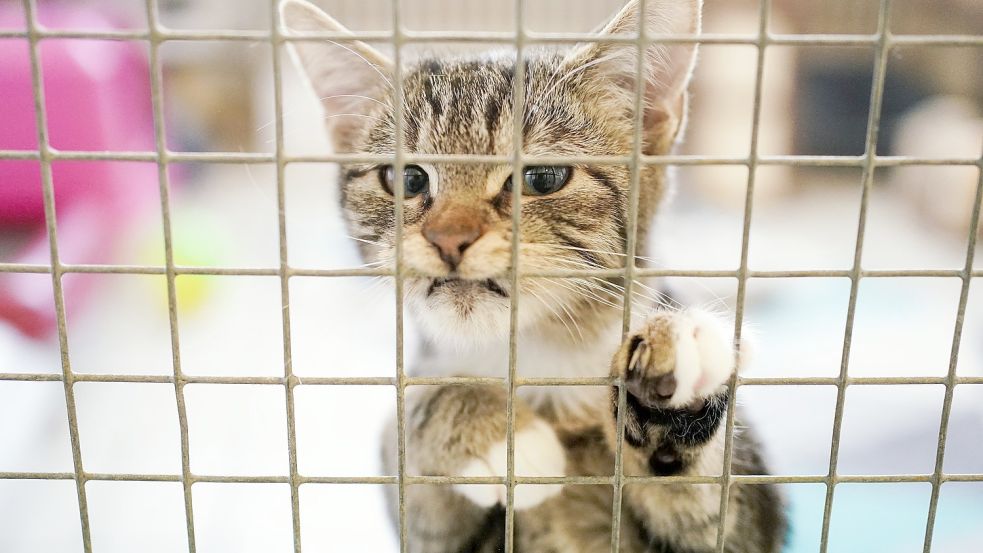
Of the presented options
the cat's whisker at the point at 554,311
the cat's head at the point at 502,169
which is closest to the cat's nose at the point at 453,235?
the cat's head at the point at 502,169

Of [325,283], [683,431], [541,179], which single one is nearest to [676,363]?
[683,431]

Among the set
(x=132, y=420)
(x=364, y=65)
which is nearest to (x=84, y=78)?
(x=132, y=420)

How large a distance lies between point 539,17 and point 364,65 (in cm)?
209

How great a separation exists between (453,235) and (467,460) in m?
0.37

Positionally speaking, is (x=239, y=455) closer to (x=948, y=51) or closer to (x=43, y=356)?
(x=43, y=356)

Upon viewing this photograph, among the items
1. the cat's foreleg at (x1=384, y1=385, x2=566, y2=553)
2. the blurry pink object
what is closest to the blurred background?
the blurry pink object

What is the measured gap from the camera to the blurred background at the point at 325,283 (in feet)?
4.99

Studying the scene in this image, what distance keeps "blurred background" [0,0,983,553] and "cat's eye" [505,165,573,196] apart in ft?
0.96

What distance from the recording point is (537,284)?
1.05 metres

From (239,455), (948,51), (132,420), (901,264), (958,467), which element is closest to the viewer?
(958,467)

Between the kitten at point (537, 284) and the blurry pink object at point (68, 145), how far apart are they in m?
1.33

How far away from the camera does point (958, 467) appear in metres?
1.61

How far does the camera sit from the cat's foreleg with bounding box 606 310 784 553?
854mm

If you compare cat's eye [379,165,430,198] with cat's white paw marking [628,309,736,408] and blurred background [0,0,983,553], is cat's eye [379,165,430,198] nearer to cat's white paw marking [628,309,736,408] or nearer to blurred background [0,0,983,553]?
blurred background [0,0,983,553]
